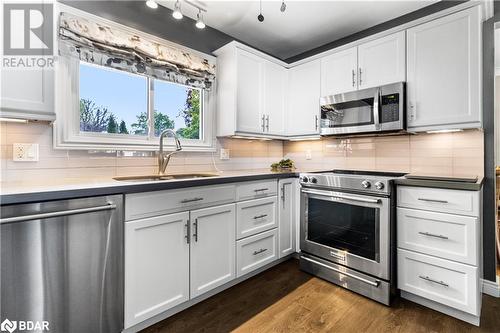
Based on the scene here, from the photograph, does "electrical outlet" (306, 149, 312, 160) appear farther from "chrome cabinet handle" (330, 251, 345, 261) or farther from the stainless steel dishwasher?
the stainless steel dishwasher

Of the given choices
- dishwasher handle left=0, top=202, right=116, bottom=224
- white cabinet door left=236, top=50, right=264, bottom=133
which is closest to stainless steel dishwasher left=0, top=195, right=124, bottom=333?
dishwasher handle left=0, top=202, right=116, bottom=224

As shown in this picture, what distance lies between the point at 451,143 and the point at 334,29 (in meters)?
1.64

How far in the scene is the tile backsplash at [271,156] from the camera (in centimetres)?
159

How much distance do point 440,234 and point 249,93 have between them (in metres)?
2.05

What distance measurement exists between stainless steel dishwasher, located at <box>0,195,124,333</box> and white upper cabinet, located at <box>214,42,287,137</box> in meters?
1.45

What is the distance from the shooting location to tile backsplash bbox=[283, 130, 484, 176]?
2.02 m

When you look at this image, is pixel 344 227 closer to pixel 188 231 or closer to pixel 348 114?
pixel 348 114

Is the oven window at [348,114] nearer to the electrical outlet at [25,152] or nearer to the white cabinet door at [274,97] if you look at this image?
the white cabinet door at [274,97]

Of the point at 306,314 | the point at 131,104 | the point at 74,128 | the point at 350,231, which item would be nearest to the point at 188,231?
the point at 306,314

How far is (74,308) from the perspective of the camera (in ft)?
4.17

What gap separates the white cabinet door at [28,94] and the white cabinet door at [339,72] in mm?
Result: 2366

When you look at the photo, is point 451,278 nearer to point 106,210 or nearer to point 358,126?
point 358,126

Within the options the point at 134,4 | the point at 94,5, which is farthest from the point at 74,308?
the point at 134,4

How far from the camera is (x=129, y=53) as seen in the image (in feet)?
6.41
